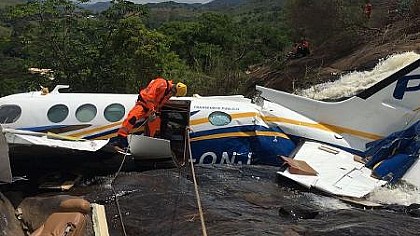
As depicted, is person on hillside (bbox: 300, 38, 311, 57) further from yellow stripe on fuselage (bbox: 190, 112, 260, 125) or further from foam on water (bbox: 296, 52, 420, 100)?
yellow stripe on fuselage (bbox: 190, 112, 260, 125)

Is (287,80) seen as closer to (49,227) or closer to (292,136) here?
(292,136)

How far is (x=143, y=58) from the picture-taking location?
24016 mm

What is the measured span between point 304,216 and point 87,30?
19983 mm

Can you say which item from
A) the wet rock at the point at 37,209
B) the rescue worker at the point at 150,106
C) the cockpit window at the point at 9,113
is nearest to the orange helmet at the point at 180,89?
the rescue worker at the point at 150,106

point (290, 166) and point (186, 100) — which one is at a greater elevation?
point (186, 100)

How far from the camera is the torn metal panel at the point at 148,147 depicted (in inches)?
397

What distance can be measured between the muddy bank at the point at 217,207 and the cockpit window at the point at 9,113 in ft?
9.24

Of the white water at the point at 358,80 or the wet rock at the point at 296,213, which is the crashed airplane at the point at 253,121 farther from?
the white water at the point at 358,80

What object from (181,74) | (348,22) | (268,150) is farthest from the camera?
(348,22)

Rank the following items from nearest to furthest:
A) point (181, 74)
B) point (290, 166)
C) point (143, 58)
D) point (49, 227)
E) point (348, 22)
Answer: point (49, 227)
point (290, 166)
point (143, 58)
point (181, 74)
point (348, 22)

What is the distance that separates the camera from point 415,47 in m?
25.4

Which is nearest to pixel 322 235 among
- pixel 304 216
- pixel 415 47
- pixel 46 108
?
pixel 304 216

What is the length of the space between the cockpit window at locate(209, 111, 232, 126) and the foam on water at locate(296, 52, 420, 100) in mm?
12907

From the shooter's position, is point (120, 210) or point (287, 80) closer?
point (120, 210)
